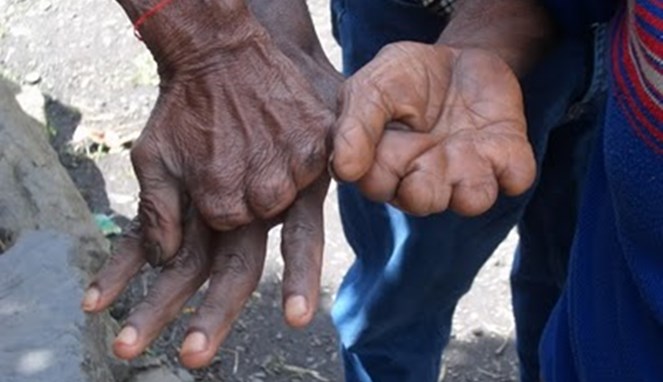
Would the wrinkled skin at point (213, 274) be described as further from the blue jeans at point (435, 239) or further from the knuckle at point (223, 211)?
the blue jeans at point (435, 239)

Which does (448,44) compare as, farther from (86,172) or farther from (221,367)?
(86,172)

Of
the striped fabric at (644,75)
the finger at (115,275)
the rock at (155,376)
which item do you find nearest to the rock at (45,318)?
the rock at (155,376)

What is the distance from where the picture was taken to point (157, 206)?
4.66 ft

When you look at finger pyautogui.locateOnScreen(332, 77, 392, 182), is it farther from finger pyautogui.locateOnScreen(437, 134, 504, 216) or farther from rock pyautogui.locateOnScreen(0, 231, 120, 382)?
rock pyautogui.locateOnScreen(0, 231, 120, 382)

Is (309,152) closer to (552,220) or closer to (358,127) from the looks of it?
(358,127)

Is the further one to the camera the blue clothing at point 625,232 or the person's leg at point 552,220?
the person's leg at point 552,220

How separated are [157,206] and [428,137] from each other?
0.29 metres

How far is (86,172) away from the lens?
3.31 meters

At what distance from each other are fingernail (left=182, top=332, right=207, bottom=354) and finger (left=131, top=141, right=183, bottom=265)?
0.38 ft

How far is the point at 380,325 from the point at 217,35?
74 cm

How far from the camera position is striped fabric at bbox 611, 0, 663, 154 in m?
1.11

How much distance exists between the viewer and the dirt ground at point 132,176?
277 centimetres

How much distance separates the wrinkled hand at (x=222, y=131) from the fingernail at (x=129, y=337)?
104 mm

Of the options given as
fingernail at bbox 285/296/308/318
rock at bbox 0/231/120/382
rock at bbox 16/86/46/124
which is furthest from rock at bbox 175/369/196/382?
fingernail at bbox 285/296/308/318
